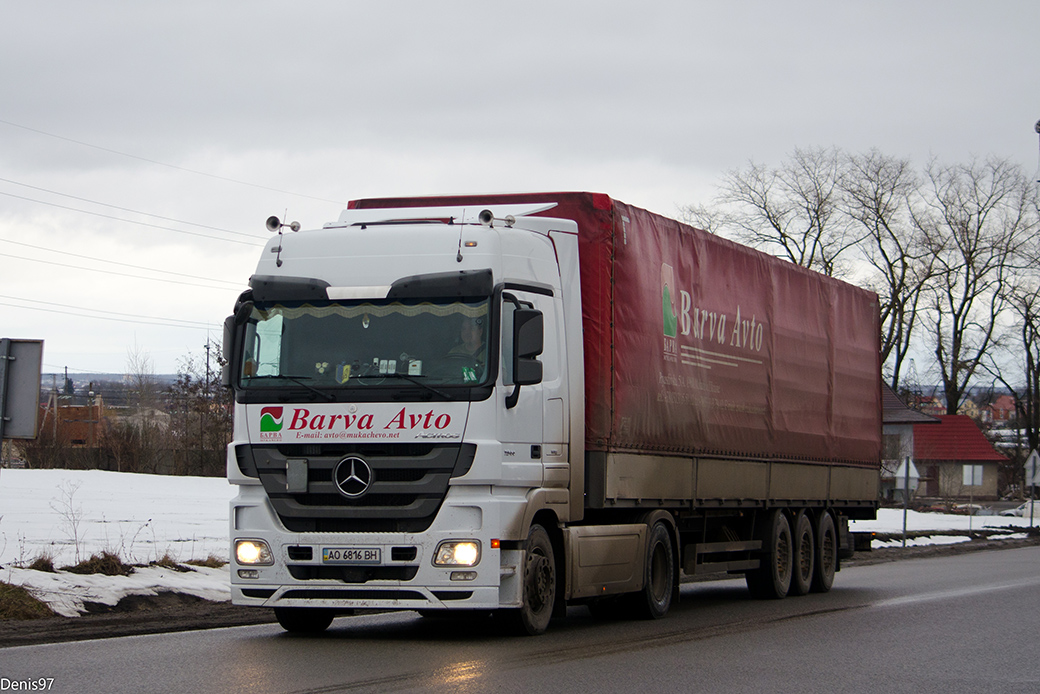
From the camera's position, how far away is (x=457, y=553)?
10.4 meters

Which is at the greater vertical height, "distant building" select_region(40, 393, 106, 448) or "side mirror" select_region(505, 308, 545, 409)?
"distant building" select_region(40, 393, 106, 448)

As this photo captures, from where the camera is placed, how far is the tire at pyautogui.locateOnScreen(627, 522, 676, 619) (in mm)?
12906

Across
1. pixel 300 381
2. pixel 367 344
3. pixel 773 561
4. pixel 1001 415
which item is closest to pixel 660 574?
pixel 773 561

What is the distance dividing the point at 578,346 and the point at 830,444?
7373 millimetres

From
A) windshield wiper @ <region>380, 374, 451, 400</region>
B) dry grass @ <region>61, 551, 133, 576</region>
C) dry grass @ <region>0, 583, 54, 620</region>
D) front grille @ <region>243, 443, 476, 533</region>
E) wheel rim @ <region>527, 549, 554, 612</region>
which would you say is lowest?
dry grass @ <region>0, 583, 54, 620</region>

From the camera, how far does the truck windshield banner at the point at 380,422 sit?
10.4 meters

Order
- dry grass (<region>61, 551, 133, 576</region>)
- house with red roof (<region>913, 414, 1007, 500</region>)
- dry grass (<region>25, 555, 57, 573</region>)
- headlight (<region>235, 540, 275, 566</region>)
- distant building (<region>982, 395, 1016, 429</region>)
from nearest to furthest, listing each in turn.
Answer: headlight (<region>235, 540, 275, 566</region>)
dry grass (<region>25, 555, 57, 573</region>)
dry grass (<region>61, 551, 133, 576</region>)
house with red roof (<region>913, 414, 1007, 500</region>)
distant building (<region>982, 395, 1016, 429</region>)

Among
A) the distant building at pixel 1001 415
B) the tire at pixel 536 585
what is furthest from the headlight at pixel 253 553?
the distant building at pixel 1001 415

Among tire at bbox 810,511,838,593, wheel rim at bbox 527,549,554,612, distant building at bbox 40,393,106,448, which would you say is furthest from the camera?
distant building at bbox 40,393,106,448

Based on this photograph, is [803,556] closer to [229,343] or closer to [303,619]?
[303,619]

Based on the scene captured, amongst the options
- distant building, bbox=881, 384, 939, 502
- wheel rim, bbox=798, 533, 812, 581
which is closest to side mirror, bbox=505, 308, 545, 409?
wheel rim, bbox=798, 533, 812, 581

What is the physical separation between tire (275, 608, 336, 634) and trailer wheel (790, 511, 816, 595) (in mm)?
7576

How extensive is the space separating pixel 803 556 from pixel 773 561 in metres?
1.42

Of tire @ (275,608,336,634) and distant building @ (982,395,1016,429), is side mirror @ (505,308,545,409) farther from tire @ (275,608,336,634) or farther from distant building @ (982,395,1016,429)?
distant building @ (982,395,1016,429)
